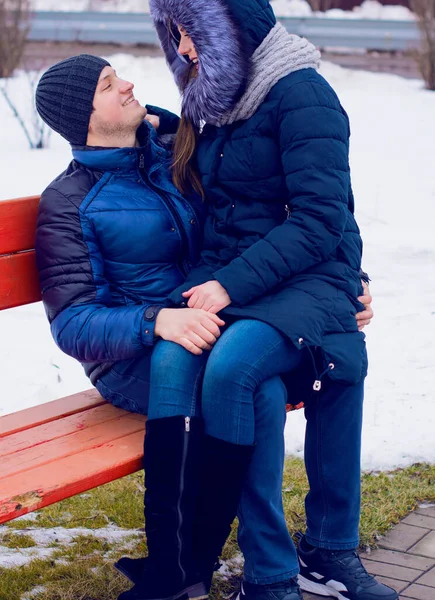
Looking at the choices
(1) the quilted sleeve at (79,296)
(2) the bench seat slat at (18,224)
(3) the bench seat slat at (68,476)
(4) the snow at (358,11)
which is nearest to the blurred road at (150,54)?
(4) the snow at (358,11)

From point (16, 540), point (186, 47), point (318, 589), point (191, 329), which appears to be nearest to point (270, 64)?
point (186, 47)

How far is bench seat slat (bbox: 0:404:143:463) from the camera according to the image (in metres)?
2.99

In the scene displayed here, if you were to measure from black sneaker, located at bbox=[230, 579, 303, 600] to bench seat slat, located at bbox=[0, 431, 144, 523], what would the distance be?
47 centimetres

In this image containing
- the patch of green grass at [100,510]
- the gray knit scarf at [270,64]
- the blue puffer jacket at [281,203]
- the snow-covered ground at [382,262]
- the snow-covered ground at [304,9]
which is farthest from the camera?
the snow-covered ground at [304,9]

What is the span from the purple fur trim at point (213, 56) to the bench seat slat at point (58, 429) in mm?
964

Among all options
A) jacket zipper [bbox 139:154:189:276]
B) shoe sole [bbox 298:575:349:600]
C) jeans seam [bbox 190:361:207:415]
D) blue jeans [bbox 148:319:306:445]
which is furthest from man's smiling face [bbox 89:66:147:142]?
shoe sole [bbox 298:575:349:600]

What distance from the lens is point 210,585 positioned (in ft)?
9.86

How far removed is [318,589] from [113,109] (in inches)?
63.2

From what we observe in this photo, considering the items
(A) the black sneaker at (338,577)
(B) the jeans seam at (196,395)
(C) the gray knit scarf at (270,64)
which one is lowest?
(A) the black sneaker at (338,577)

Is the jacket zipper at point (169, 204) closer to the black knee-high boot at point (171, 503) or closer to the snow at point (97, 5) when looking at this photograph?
the black knee-high boot at point (171, 503)

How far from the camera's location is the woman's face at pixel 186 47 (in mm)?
3137

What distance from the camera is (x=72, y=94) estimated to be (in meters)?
→ 3.15

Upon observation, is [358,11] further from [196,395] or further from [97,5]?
[196,395]

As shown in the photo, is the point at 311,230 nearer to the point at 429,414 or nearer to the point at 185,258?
the point at 185,258
